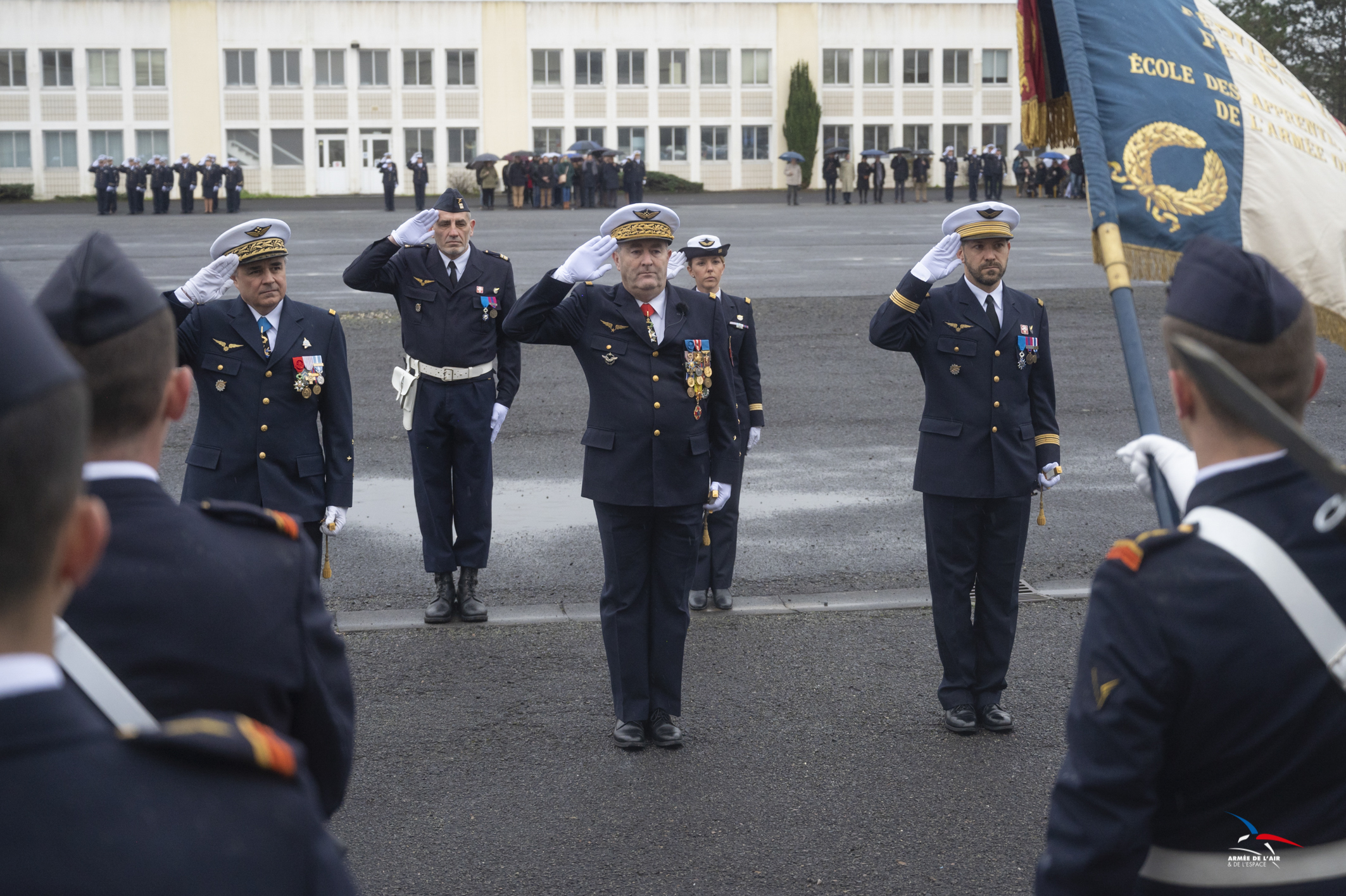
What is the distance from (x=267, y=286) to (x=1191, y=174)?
3908mm

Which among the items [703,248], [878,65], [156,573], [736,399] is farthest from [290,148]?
[156,573]

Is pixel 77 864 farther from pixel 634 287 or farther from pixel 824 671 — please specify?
pixel 824 671

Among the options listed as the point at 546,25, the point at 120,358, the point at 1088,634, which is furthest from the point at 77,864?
the point at 546,25

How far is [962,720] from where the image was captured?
19.0ft

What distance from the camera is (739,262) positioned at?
81.7 ft

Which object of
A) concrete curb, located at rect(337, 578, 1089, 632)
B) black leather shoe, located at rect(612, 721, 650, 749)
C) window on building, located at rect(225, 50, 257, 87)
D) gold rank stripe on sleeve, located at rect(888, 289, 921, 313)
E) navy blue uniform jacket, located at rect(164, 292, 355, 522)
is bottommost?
black leather shoe, located at rect(612, 721, 650, 749)

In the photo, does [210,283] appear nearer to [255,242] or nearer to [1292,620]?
[255,242]

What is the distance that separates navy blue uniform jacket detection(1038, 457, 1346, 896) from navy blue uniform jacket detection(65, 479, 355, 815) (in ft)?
4.13

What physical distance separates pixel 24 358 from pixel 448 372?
6358 millimetres

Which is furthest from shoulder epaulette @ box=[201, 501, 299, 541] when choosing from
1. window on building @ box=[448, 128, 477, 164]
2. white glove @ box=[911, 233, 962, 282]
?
window on building @ box=[448, 128, 477, 164]

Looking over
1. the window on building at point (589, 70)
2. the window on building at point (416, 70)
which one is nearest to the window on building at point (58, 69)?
the window on building at point (416, 70)

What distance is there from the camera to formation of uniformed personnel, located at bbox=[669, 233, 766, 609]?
7.71 meters

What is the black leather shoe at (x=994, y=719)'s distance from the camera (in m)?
5.81

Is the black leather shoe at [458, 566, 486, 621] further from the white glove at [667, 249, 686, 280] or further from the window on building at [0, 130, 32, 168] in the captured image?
the window on building at [0, 130, 32, 168]
